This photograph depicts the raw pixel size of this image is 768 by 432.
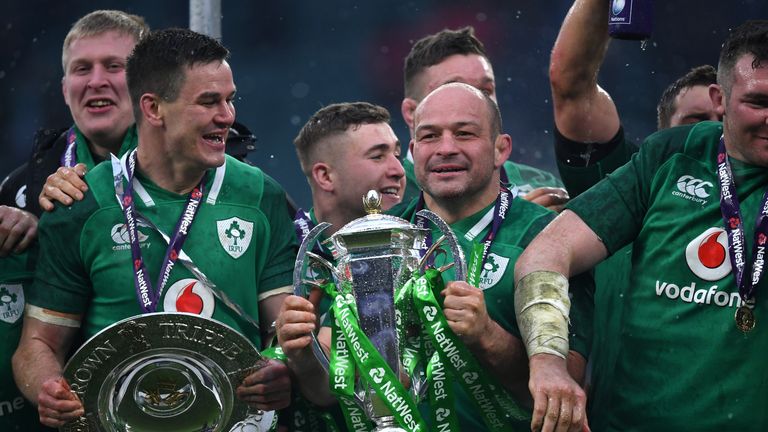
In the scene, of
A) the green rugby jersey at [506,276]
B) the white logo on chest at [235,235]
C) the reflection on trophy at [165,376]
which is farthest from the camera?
the white logo on chest at [235,235]

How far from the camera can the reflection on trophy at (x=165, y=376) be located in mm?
3672

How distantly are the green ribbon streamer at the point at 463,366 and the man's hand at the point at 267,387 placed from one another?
0.54 metres

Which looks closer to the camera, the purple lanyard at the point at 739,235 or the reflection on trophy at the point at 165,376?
the purple lanyard at the point at 739,235

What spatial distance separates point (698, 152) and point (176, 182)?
5.27 feet

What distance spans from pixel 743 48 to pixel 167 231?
179 cm

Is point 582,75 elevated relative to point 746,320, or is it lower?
elevated

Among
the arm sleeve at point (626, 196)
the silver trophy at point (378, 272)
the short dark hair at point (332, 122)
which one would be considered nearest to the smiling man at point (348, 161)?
the short dark hair at point (332, 122)

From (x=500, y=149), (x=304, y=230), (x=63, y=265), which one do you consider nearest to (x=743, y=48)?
(x=500, y=149)

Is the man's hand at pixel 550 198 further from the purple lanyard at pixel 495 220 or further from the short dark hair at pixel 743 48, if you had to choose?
the short dark hair at pixel 743 48

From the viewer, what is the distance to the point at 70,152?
4762 millimetres

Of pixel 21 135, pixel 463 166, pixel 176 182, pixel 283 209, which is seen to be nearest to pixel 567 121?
pixel 463 166

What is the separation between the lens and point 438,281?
3473 mm

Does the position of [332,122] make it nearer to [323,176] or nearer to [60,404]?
[323,176]

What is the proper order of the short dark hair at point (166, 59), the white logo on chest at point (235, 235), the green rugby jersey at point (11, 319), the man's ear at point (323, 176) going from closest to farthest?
the white logo on chest at point (235, 235), the short dark hair at point (166, 59), the green rugby jersey at point (11, 319), the man's ear at point (323, 176)
